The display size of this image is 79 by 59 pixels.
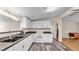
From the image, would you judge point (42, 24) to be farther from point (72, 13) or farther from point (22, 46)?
point (22, 46)

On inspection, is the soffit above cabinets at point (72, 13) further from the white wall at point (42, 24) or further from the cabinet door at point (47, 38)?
the cabinet door at point (47, 38)

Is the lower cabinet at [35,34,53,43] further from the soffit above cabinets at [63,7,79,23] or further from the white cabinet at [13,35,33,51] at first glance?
the white cabinet at [13,35,33,51]

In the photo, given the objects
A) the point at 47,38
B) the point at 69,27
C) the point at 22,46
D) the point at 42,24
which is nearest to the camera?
the point at 22,46

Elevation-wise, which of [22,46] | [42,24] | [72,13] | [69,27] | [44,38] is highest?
[72,13]

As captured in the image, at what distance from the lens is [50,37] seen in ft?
22.8

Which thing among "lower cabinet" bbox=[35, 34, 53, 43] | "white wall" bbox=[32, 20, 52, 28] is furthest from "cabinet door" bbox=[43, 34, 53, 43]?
"white wall" bbox=[32, 20, 52, 28]

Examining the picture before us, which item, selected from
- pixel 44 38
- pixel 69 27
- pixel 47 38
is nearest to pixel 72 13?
pixel 47 38

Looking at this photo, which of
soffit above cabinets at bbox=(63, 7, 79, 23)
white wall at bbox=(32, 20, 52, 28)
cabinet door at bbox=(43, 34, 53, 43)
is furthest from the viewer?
white wall at bbox=(32, 20, 52, 28)

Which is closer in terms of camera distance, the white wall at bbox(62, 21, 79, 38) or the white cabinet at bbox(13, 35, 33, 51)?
the white cabinet at bbox(13, 35, 33, 51)
